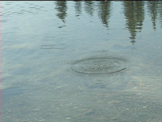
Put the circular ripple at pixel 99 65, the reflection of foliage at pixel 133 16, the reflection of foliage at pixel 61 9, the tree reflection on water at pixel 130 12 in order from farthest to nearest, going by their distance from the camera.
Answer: the reflection of foliage at pixel 61 9 < the tree reflection on water at pixel 130 12 < the reflection of foliage at pixel 133 16 < the circular ripple at pixel 99 65

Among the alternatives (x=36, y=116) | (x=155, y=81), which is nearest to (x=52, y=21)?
(x=155, y=81)

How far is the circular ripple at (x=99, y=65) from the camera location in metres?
10.6

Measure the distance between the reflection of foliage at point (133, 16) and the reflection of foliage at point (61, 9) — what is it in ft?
13.0

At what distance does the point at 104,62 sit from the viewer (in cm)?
1127

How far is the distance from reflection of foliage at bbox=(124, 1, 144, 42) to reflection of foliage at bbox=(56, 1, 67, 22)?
3.96 metres

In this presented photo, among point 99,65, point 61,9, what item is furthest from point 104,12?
point 99,65

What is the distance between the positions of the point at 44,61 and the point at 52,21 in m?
7.89

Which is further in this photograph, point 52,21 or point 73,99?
point 52,21

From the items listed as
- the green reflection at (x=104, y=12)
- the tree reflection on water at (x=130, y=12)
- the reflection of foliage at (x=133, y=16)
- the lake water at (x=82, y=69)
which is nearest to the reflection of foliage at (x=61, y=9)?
the tree reflection on water at (x=130, y=12)

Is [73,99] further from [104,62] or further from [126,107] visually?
[104,62]

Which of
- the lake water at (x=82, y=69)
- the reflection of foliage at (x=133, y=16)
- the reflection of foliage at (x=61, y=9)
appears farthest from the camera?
the reflection of foliage at (x=61, y=9)

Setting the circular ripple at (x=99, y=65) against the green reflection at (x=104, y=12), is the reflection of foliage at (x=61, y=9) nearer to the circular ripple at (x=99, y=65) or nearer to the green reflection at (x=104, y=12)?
the green reflection at (x=104, y=12)

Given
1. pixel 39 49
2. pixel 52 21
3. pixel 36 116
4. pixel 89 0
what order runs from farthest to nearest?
pixel 89 0
pixel 52 21
pixel 39 49
pixel 36 116

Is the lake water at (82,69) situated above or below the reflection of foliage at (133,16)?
above
